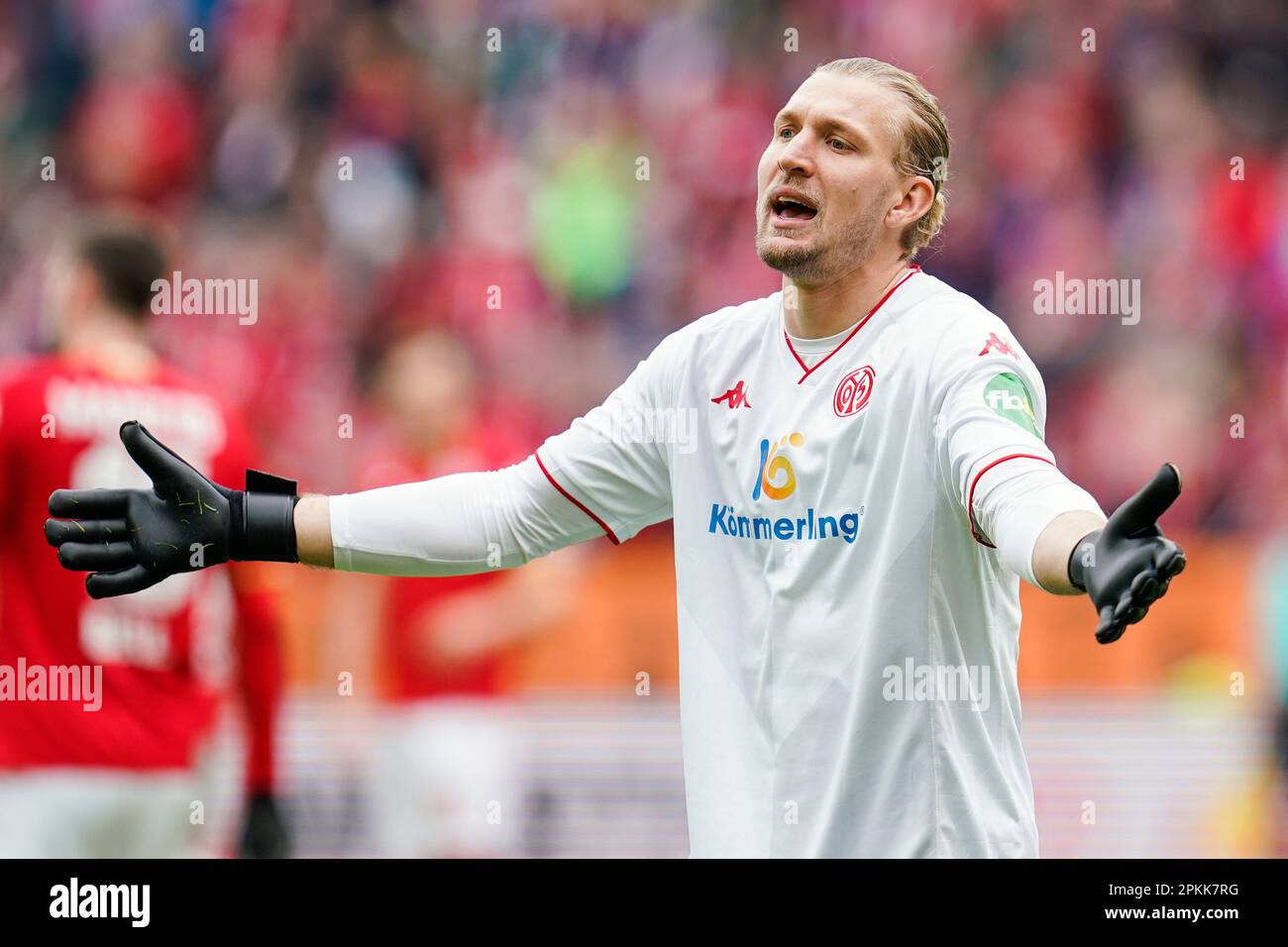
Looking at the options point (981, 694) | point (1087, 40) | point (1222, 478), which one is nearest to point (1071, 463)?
point (1222, 478)

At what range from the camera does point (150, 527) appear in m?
3.37

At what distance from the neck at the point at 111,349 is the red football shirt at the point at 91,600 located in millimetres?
37

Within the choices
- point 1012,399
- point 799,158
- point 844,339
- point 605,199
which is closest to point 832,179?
point 799,158

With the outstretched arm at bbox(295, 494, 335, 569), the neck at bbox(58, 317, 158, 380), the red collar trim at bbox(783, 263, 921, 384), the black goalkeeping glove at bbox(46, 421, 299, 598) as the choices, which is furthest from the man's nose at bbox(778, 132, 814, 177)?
the neck at bbox(58, 317, 158, 380)

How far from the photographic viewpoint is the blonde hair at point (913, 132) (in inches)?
143

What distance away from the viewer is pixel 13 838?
5.14m

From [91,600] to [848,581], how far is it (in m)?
2.89

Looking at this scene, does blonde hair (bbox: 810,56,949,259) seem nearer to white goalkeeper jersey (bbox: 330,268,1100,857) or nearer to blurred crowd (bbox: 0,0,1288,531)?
white goalkeeper jersey (bbox: 330,268,1100,857)

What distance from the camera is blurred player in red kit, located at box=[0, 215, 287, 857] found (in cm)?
522

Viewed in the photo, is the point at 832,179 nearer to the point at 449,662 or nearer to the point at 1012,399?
the point at 1012,399

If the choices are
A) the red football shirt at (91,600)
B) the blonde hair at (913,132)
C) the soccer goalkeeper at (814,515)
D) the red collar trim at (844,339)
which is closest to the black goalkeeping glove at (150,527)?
the soccer goalkeeper at (814,515)

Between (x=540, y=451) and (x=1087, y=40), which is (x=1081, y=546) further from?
(x=1087, y=40)

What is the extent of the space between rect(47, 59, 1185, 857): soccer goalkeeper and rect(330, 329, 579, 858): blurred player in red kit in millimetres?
3900

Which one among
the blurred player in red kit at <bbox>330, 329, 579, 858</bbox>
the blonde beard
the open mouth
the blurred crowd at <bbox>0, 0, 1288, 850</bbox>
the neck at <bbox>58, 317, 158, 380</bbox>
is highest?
the blurred crowd at <bbox>0, 0, 1288, 850</bbox>
